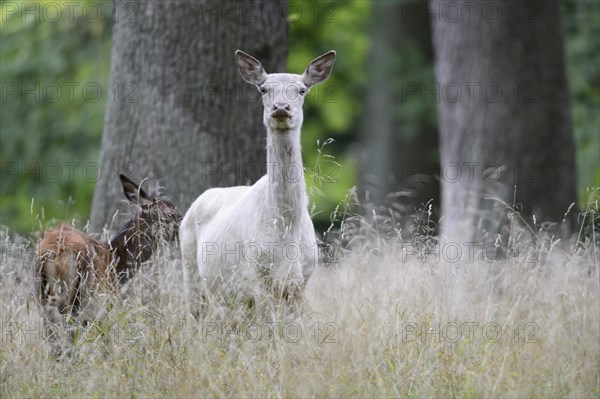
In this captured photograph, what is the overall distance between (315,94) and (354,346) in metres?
13.5

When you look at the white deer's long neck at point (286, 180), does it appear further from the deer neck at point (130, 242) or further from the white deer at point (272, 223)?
the deer neck at point (130, 242)

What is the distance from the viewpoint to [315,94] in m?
19.6

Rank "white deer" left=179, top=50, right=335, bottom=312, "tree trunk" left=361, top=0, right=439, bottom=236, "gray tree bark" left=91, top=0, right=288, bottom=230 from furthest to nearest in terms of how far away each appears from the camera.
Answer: "tree trunk" left=361, top=0, right=439, bottom=236 < "gray tree bark" left=91, top=0, right=288, bottom=230 < "white deer" left=179, top=50, right=335, bottom=312

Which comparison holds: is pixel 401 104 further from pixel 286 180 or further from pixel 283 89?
pixel 286 180

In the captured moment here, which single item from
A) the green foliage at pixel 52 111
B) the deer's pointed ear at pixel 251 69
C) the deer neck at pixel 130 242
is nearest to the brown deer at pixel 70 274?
the deer neck at pixel 130 242

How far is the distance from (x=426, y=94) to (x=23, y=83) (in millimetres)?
8345

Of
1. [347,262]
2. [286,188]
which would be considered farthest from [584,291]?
[286,188]

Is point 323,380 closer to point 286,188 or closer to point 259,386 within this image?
point 259,386

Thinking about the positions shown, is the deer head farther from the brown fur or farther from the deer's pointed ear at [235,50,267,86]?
the brown fur

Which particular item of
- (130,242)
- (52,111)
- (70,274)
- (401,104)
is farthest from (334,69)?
(70,274)

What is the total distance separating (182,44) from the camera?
32.8 ft

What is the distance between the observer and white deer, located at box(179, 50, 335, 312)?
748 cm

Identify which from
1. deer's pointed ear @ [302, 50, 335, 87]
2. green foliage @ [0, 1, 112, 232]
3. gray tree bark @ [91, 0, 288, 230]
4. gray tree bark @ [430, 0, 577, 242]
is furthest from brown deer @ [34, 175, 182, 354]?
green foliage @ [0, 1, 112, 232]

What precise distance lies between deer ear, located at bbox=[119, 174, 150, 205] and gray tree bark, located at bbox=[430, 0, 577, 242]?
195 inches
